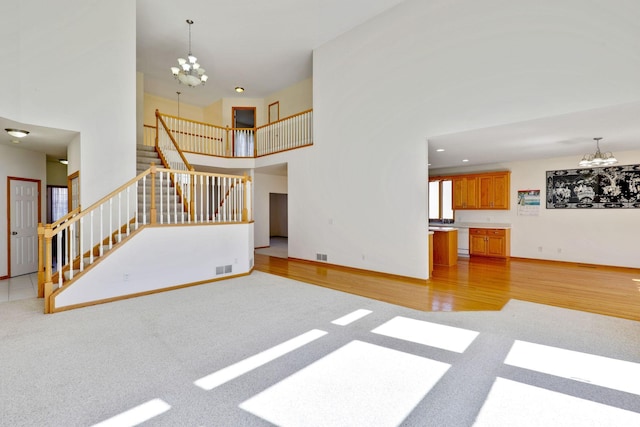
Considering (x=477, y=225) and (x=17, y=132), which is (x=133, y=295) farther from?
(x=477, y=225)

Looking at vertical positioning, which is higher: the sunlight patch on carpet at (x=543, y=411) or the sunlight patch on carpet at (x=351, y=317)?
the sunlight patch on carpet at (x=351, y=317)

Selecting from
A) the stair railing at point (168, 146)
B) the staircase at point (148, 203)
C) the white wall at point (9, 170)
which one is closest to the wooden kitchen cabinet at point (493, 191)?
the staircase at point (148, 203)

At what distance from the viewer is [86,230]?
4.91 meters

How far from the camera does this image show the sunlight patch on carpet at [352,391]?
1868 millimetres

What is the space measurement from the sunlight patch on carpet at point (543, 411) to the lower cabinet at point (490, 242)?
21.4ft

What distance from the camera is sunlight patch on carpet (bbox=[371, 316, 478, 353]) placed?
9.54 ft

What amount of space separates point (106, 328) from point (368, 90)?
591cm

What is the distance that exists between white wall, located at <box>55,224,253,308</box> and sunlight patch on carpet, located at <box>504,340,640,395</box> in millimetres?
4574

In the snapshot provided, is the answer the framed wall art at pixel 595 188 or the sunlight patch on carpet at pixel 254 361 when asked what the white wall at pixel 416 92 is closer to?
the sunlight patch on carpet at pixel 254 361

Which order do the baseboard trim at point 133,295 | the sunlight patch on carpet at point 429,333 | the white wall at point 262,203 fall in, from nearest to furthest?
the sunlight patch on carpet at point 429,333, the baseboard trim at point 133,295, the white wall at point 262,203

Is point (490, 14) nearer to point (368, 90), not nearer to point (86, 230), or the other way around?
point (368, 90)

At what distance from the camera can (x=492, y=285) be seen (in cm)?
514

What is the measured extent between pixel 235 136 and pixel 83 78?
4.96 m

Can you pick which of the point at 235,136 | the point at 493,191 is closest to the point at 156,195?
the point at 235,136
